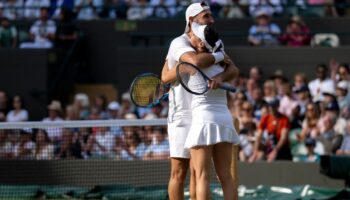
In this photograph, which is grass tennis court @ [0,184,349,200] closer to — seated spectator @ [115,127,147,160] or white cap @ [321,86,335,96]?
seated spectator @ [115,127,147,160]

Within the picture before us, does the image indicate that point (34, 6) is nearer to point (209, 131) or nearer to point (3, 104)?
point (3, 104)

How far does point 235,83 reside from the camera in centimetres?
1708

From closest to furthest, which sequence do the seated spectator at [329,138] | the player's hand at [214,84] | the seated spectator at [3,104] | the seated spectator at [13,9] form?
the player's hand at [214,84] → the seated spectator at [329,138] → the seated spectator at [3,104] → the seated spectator at [13,9]

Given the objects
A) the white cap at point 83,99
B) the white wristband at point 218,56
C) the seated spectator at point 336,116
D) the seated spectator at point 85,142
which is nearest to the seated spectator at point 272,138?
the seated spectator at point 336,116

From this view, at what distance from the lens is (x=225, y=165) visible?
915 centimetres

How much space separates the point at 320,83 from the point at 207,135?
26.8 feet

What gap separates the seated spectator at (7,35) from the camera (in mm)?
19719

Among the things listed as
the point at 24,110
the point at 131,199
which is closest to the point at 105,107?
the point at 24,110

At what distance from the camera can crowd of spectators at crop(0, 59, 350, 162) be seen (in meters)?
14.9

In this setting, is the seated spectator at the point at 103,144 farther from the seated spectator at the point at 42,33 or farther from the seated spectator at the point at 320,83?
the seated spectator at the point at 42,33

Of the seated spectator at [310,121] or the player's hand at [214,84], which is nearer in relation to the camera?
the player's hand at [214,84]

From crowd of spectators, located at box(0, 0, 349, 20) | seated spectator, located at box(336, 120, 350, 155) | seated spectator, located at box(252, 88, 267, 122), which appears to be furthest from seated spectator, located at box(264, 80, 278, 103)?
crowd of spectators, located at box(0, 0, 349, 20)

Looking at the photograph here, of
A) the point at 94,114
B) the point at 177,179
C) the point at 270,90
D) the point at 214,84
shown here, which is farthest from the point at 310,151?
the point at 214,84

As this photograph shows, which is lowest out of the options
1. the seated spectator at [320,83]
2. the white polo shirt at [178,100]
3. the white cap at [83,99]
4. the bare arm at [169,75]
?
the white cap at [83,99]
